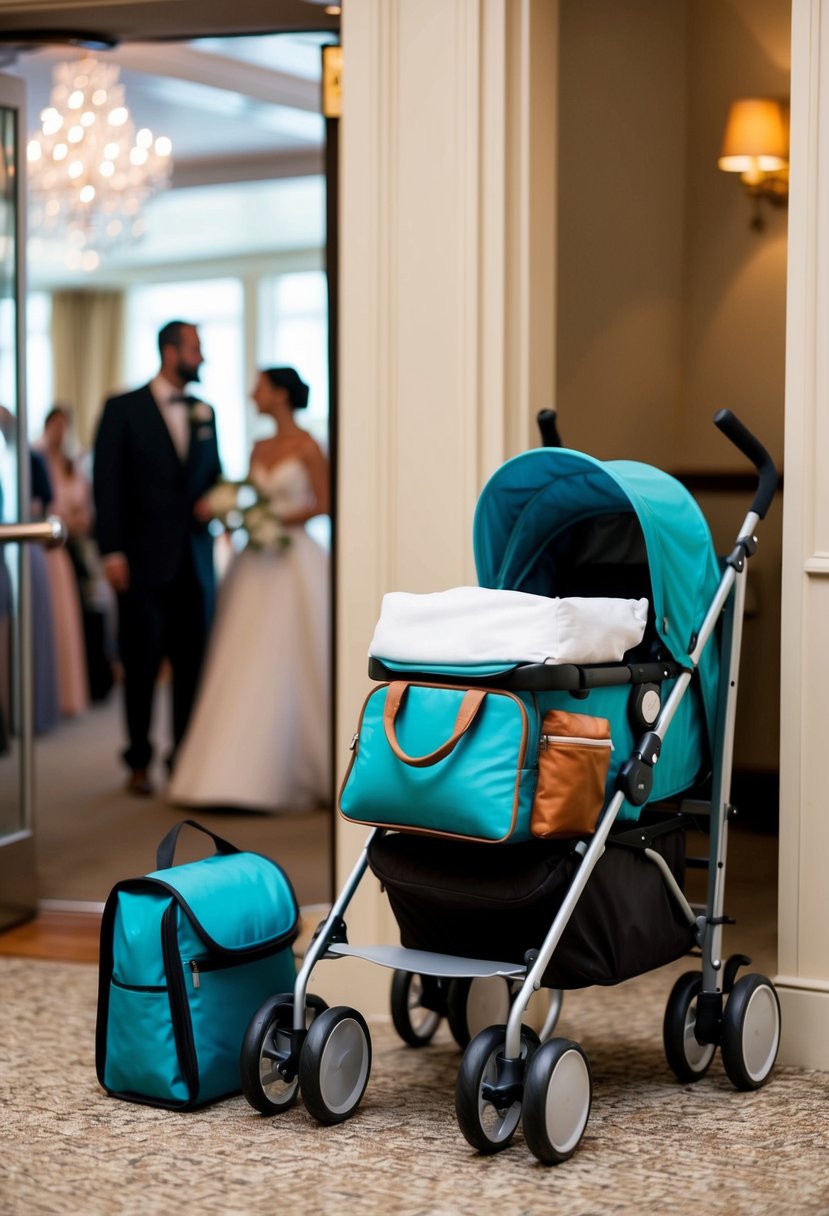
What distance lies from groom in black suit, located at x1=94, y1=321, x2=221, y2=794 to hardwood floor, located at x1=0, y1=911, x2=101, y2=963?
1.68 metres

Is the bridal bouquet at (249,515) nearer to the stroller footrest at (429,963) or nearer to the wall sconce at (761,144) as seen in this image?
A: the wall sconce at (761,144)

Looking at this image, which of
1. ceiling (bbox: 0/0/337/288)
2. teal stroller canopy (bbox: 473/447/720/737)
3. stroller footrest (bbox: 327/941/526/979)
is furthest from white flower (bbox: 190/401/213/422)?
stroller footrest (bbox: 327/941/526/979)

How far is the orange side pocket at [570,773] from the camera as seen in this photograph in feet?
7.17

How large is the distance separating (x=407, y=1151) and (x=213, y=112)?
594 centimetres

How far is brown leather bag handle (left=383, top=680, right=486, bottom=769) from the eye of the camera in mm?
2195

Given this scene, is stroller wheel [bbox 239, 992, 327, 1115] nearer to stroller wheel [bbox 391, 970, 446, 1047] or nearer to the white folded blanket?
stroller wheel [bbox 391, 970, 446, 1047]

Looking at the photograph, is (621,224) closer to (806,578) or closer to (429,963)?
(806,578)

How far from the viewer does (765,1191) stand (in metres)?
2.12

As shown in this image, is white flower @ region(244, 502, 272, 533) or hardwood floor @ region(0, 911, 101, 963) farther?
white flower @ region(244, 502, 272, 533)

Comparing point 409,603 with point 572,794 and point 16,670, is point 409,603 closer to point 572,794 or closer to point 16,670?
point 572,794

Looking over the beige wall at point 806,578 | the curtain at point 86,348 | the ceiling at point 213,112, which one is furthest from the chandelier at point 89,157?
the beige wall at point 806,578

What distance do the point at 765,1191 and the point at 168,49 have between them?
492cm

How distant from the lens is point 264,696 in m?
4.89

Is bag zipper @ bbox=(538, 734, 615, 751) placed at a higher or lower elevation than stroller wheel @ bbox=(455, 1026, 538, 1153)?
higher
